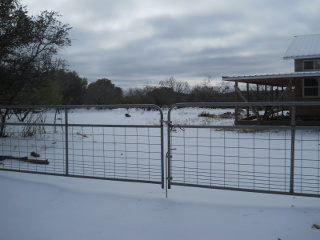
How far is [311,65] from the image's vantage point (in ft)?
58.3

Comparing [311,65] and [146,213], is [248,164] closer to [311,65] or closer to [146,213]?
[146,213]

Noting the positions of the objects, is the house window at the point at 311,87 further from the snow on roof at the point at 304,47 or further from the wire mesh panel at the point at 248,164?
the wire mesh panel at the point at 248,164

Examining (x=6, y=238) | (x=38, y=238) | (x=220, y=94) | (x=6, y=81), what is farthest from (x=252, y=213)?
(x=220, y=94)

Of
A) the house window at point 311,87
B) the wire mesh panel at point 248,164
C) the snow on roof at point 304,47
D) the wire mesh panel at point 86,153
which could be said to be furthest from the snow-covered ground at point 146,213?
the snow on roof at point 304,47

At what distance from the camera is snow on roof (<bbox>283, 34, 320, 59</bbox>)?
1733 cm

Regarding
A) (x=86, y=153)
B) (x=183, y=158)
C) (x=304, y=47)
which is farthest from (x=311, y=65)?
(x=86, y=153)

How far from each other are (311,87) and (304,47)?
9.76ft

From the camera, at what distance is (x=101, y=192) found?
514 cm

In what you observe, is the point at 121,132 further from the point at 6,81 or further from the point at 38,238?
the point at 38,238

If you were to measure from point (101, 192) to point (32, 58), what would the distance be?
786 cm

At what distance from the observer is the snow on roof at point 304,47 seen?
17.3m

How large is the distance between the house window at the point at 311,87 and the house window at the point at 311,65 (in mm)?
1141

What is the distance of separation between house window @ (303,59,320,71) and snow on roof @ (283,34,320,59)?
1.77 feet

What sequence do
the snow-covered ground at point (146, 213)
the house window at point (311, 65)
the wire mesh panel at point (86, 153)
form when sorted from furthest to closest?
the house window at point (311, 65) < the wire mesh panel at point (86, 153) < the snow-covered ground at point (146, 213)
